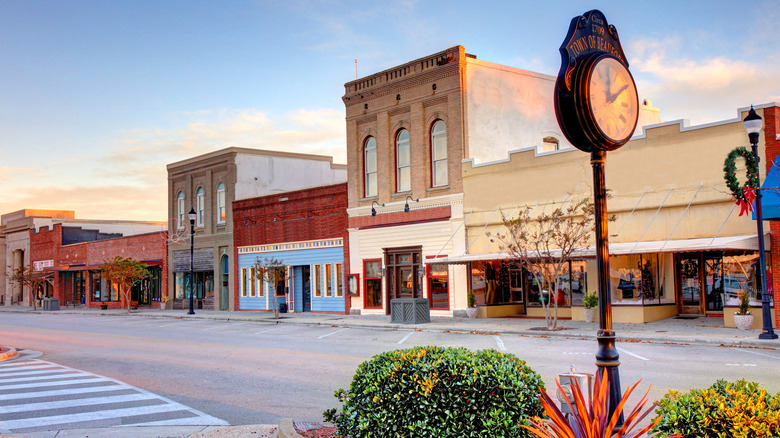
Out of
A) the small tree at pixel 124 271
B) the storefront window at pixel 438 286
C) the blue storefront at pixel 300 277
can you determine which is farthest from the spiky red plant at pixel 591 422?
the small tree at pixel 124 271

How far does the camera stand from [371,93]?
112 feet

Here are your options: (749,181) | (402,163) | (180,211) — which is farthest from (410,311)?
(180,211)

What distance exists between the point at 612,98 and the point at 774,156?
708 inches

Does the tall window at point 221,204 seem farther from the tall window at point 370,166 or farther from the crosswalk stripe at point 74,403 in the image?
the crosswalk stripe at point 74,403

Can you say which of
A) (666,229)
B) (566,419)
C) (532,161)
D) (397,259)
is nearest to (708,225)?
(666,229)

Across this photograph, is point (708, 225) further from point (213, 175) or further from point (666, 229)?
point (213, 175)

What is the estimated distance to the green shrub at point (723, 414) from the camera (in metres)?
3.82

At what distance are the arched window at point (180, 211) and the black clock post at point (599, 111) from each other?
44873 mm

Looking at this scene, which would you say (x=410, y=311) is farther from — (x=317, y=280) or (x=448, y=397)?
(x=448, y=397)

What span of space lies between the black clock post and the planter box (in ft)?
70.7

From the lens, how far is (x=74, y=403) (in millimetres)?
11086

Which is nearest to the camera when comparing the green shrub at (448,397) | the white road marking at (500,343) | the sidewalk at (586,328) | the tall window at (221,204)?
the green shrub at (448,397)

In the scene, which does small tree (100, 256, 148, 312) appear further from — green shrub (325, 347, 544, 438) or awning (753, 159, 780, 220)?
green shrub (325, 347, 544, 438)

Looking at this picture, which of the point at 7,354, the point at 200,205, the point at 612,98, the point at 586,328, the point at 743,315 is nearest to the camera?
the point at 612,98
